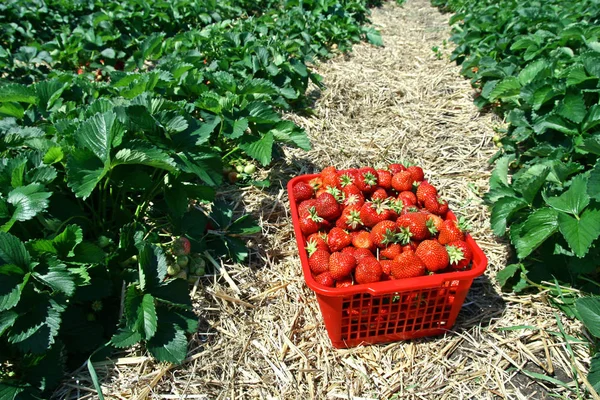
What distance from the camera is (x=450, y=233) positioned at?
2.16 m

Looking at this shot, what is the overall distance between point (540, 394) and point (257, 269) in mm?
1485

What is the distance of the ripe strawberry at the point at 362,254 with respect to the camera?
211 cm

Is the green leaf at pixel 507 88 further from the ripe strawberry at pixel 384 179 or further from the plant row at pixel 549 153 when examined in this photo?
the ripe strawberry at pixel 384 179

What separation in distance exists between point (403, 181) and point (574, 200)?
78 cm

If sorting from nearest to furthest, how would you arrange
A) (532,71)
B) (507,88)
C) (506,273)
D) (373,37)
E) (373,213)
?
(373,213) < (506,273) < (532,71) < (507,88) < (373,37)

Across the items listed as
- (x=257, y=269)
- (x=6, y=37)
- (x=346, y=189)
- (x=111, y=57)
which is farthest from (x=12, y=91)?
(x=6, y=37)

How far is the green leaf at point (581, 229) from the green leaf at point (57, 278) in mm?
2045

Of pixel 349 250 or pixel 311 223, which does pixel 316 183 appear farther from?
pixel 349 250

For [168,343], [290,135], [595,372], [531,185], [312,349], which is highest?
[531,185]

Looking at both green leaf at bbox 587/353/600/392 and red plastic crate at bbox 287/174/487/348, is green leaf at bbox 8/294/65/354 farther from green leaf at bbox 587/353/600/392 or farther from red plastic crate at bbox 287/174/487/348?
green leaf at bbox 587/353/600/392

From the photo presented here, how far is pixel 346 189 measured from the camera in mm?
2451

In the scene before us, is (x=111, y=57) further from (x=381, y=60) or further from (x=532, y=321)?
(x=532, y=321)

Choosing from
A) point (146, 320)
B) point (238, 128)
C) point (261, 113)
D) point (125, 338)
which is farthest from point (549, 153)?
point (125, 338)

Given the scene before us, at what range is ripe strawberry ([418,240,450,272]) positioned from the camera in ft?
6.70
